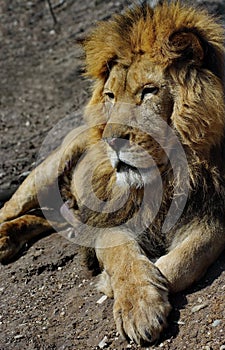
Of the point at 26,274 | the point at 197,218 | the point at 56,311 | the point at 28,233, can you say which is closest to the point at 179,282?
the point at 197,218

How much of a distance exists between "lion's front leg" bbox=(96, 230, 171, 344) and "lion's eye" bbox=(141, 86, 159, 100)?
73cm

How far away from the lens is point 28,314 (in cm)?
399

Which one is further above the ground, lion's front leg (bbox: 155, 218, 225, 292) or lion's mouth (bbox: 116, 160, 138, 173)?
lion's mouth (bbox: 116, 160, 138, 173)

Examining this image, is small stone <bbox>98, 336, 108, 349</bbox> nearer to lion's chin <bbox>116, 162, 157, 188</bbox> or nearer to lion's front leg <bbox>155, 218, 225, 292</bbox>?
lion's front leg <bbox>155, 218, 225, 292</bbox>

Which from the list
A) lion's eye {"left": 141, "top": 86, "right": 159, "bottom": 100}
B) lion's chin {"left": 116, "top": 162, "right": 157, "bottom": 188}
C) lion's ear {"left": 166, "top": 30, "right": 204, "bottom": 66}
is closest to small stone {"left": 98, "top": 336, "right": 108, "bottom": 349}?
lion's chin {"left": 116, "top": 162, "right": 157, "bottom": 188}

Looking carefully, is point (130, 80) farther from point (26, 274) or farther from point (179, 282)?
point (26, 274)

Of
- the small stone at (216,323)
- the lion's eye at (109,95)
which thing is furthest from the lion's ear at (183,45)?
the small stone at (216,323)

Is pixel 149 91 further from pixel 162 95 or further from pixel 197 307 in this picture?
pixel 197 307

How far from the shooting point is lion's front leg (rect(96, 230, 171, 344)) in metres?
3.30

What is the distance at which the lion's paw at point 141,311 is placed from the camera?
329 centimetres

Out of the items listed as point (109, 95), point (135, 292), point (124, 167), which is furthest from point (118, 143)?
→ point (135, 292)

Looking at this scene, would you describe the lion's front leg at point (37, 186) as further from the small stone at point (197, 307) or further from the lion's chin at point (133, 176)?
the small stone at point (197, 307)

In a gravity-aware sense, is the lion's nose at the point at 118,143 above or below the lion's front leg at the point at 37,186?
above

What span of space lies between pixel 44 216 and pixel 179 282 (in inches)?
64.5
